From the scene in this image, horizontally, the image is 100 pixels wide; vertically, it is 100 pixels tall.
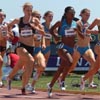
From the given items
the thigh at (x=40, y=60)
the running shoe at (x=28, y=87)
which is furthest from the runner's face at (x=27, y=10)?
the running shoe at (x=28, y=87)

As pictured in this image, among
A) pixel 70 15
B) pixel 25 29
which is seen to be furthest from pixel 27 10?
pixel 70 15

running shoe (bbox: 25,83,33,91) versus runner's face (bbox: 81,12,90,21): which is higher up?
runner's face (bbox: 81,12,90,21)

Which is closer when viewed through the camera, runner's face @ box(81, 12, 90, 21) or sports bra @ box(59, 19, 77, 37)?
sports bra @ box(59, 19, 77, 37)

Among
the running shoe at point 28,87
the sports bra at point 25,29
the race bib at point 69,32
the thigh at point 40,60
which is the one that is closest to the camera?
the race bib at point 69,32

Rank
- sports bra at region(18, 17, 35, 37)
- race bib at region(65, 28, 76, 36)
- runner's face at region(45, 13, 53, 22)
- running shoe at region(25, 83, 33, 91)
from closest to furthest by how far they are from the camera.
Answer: race bib at region(65, 28, 76, 36) → sports bra at region(18, 17, 35, 37) → running shoe at region(25, 83, 33, 91) → runner's face at region(45, 13, 53, 22)

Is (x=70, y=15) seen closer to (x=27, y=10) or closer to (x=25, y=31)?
(x=27, y=10)

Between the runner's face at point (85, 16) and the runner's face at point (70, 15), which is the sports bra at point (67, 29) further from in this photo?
the runner's face at point (85, 16)

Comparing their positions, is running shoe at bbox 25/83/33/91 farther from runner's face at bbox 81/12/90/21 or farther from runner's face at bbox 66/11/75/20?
runner's face at bbox 81/12/90/21

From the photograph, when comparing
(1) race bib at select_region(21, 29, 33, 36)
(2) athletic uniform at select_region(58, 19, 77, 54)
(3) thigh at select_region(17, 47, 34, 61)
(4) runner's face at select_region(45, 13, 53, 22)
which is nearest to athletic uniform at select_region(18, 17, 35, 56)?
(1) race bib at select_region(21, 29, 33, 36)

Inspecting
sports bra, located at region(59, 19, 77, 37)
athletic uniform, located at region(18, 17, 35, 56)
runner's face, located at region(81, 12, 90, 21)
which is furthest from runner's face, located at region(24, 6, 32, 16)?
runner's face, located at region(81, 12, 90, 21)

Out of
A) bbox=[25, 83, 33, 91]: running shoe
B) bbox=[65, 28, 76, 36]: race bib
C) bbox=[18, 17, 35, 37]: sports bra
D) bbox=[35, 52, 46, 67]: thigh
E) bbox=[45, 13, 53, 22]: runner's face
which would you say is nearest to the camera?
bbox=[65, 28, 76, 36]: race bib

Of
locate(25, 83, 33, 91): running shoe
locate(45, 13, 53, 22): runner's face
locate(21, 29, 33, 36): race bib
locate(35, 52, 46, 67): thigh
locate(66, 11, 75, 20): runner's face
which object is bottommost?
locate(25, 83, 33, 91): running shoe

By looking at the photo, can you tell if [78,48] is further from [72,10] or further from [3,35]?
[3,35]

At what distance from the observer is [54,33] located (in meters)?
10.6
